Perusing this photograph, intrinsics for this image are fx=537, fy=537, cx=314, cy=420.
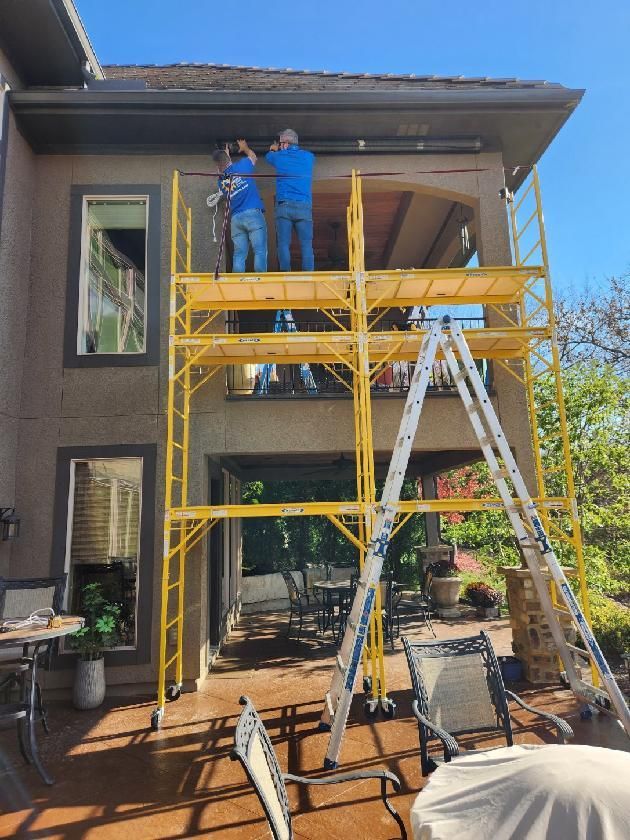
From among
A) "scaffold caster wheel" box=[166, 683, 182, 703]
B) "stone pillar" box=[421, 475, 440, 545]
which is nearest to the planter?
"stone pillar" box=[421, 475, 440, 545]

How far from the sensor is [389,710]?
5.45 meters

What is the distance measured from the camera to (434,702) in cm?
387

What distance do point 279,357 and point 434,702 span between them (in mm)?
4566

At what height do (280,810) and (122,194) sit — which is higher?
(122,194)

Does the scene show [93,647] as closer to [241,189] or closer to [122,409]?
[122,409]

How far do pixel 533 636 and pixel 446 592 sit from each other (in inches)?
189

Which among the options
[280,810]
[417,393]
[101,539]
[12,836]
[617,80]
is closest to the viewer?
[280,810]

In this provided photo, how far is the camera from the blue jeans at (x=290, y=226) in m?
7.37

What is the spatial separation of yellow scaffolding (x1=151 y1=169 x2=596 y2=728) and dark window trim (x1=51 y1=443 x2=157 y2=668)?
279 mm

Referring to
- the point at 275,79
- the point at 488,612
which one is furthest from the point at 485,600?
the point at 275,79

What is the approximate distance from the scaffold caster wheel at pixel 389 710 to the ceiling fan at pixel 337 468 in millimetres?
5312

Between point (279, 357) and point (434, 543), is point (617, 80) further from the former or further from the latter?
point (434, 543)

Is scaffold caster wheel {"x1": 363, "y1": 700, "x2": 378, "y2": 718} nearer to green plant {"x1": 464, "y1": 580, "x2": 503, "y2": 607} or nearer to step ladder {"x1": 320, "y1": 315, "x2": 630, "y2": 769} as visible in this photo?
step ladder {"x1": 320, "y1": 315, "x2": 630, "y2": 769}

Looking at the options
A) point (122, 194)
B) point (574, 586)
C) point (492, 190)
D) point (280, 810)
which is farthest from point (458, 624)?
point (122, 194)
